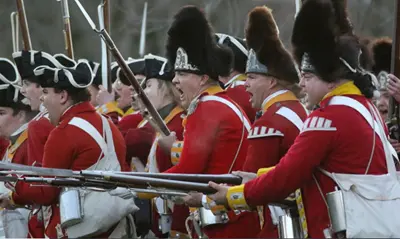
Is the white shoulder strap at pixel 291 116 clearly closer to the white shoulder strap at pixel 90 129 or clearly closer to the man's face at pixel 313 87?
the man's face at pixel 313 87

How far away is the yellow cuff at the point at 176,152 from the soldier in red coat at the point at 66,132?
0.32 metres

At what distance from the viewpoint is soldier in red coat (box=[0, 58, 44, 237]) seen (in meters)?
8.51

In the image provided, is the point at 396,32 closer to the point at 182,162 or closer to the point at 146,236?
the point at 182,162

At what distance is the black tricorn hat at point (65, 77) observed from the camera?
7.94 metres

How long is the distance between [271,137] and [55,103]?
1.80 m

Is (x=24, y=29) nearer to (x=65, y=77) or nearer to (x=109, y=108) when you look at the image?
(x=109, y=108)

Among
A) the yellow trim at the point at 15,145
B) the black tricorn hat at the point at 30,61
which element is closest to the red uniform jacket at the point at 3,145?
the yellow trim at the point at 15,145

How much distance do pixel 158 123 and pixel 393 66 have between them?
1632mm

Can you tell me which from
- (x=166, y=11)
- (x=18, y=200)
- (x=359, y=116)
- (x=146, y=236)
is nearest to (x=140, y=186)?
(x=359, y=116)

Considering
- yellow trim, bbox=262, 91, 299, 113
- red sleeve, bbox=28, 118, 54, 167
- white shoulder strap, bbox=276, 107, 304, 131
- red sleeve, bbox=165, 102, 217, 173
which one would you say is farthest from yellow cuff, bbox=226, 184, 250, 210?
red sleeve, bbox=28, 118, 54, 167

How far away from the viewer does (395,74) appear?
7828 millimetres

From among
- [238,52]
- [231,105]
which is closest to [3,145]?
[238,52]

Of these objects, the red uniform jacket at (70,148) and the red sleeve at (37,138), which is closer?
the red uniform jacket at (70,148)

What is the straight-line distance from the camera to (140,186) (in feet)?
21.2
